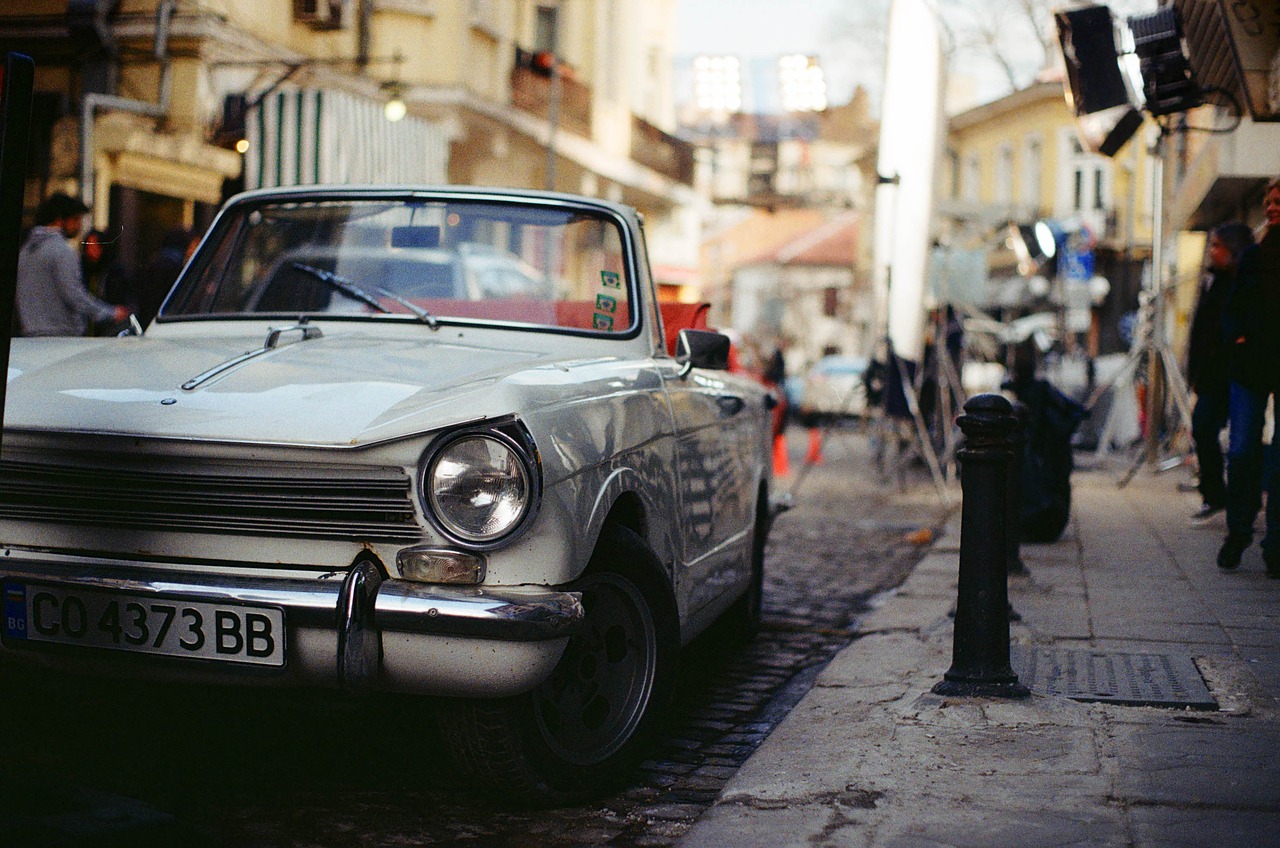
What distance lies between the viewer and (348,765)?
4.16 meters

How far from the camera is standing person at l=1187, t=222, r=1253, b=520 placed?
338 inches

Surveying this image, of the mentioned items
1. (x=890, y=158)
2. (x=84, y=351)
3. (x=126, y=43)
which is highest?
(x=126, y=43)

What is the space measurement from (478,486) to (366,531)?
10.8 inches

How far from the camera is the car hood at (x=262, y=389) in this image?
11.3ft

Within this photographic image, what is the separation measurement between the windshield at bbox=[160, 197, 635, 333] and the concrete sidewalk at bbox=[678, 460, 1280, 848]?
1582mm

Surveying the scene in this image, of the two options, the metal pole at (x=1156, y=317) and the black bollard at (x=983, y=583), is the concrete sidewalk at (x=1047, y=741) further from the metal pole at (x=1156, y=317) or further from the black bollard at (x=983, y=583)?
the metal pole at (x=1156, y=317)

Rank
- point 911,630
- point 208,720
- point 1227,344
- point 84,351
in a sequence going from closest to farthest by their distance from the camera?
point 84,351, point 208,720, point 911,630, point 1227,344

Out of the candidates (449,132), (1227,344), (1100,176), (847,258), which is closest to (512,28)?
(449,132)

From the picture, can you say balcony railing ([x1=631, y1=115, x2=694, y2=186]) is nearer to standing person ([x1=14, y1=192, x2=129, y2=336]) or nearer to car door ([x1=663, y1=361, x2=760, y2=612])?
standing person ([x1=14, y1=192, x2=129, y2=336])

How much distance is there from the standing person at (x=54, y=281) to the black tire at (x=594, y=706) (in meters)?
6.03

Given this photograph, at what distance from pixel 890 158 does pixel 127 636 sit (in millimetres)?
10241

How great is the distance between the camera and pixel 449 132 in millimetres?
21234

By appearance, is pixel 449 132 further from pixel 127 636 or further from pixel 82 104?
pixel 127 636

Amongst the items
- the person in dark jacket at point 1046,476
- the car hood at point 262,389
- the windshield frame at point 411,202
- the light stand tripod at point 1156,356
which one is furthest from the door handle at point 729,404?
the light stand tripod at point 1156,356
